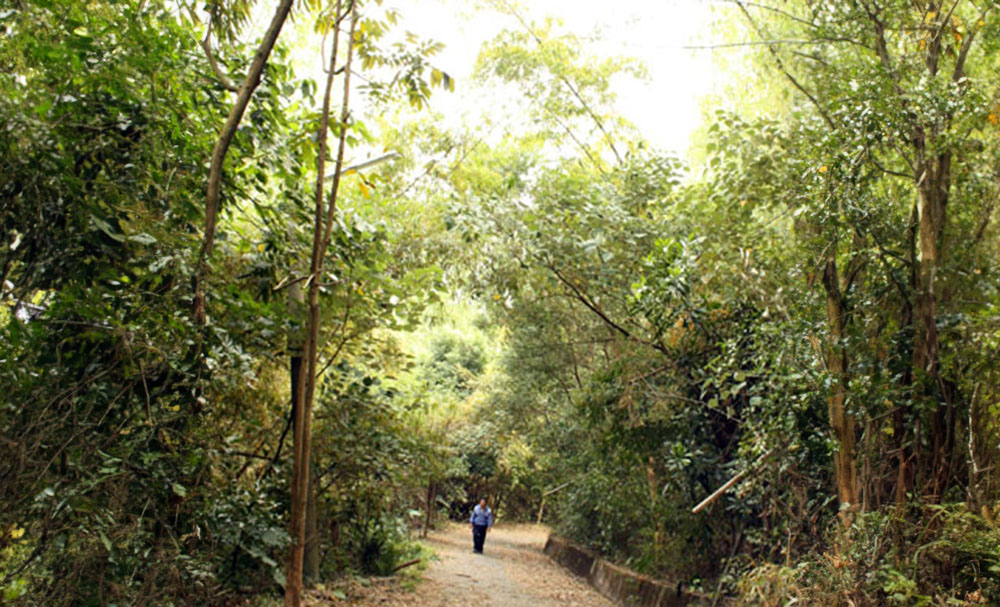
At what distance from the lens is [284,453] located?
8.19m

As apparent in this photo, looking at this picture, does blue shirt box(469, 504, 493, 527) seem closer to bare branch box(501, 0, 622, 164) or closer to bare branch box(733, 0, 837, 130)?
bare branch box(501, 0, 622, 164)

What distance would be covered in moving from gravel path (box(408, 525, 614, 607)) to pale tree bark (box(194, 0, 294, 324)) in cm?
631

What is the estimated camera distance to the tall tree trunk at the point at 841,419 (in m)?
5.90

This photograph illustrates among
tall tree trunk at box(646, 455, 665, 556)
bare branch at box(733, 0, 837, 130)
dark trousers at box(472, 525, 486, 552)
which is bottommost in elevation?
dark trousers at box(472, 525, 486, 552)

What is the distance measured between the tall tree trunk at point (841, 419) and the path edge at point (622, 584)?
3151 mm

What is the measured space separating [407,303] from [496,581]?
22.0ft

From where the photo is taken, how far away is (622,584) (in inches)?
468

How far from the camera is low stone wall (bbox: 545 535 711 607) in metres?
9.69

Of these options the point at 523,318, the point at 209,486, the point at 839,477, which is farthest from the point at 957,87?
the point at 523,318


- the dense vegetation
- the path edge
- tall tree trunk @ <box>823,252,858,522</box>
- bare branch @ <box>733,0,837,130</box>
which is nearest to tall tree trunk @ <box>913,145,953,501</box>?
the dense vegetation

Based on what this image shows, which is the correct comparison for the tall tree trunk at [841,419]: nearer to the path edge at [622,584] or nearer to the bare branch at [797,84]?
the bare branch at [797,84]

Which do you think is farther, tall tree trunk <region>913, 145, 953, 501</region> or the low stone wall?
the low stone wall

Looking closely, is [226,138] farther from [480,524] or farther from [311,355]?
[480,524]

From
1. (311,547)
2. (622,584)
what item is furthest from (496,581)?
(311,547)
